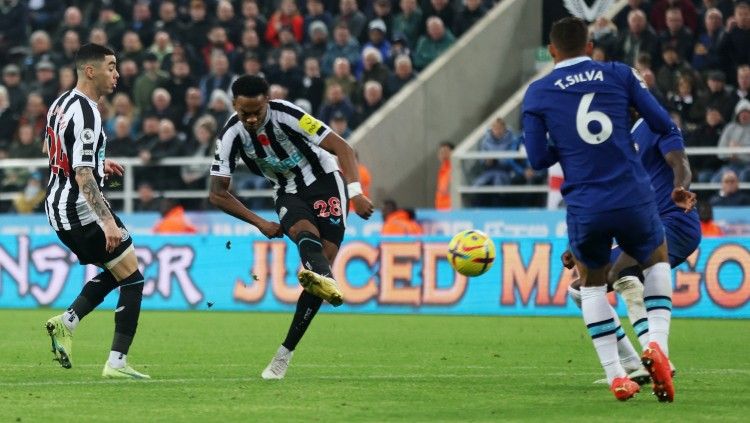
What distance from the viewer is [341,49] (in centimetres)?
2552

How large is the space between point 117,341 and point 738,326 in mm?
8230

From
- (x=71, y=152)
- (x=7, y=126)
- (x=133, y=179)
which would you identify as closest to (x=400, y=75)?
(x=133, y=179)

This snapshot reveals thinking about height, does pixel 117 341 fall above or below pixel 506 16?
below

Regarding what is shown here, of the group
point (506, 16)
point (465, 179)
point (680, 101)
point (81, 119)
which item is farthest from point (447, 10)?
point (81, 119)

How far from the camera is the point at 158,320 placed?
18219mm

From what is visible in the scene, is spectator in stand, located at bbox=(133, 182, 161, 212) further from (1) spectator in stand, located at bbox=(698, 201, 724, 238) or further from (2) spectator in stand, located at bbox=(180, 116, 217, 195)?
(1) spectator in stand, located at bbox=(698, 201, 724, 238)

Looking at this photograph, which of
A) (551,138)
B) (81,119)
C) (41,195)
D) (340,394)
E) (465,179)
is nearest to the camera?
(551,138)

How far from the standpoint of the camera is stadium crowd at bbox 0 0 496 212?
968 inches

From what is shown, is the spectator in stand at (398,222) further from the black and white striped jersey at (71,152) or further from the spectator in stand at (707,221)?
the black and white striped jersey at (71,152)

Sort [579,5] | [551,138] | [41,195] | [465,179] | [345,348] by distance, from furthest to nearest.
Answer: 1. [41,195]
2. [465,179]
3. [579,5]
4. [345,348]
5. [551,138]

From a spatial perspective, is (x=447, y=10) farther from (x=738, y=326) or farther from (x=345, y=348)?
(x=345, y=348)

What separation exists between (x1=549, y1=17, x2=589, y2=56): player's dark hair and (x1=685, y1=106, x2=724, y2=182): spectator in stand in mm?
12290

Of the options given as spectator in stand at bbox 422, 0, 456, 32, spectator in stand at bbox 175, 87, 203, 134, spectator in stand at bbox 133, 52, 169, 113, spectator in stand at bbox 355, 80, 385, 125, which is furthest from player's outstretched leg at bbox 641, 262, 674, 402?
spectator in stand at bbox 133, 52, 169, 113

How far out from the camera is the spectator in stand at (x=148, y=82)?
26.1m
